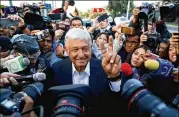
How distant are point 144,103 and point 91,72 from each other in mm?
741

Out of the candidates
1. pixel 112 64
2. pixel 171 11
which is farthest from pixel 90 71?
pixel 171 11

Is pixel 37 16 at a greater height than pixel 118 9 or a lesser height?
greater

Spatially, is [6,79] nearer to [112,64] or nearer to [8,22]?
[112,64]

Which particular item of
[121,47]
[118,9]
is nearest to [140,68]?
[121,47]

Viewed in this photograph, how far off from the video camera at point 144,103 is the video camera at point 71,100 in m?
0.16

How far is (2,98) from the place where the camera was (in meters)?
0.93

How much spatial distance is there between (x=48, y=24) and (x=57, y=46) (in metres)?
0.45

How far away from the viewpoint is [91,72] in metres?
1.67

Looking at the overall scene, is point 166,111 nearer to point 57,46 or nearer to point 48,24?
point 57,46

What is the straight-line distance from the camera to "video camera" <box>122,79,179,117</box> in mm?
886

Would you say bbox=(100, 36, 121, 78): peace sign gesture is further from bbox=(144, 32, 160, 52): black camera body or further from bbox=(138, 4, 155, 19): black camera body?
bbox=(138, 4, 155, 19): black camera body

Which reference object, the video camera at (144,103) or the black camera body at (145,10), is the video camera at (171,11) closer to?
the black camera body at (145,10)

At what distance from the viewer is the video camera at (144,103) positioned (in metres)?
0.89

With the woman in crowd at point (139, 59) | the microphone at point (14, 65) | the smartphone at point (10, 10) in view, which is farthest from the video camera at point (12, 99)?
the smartphone at point (10, 10)
